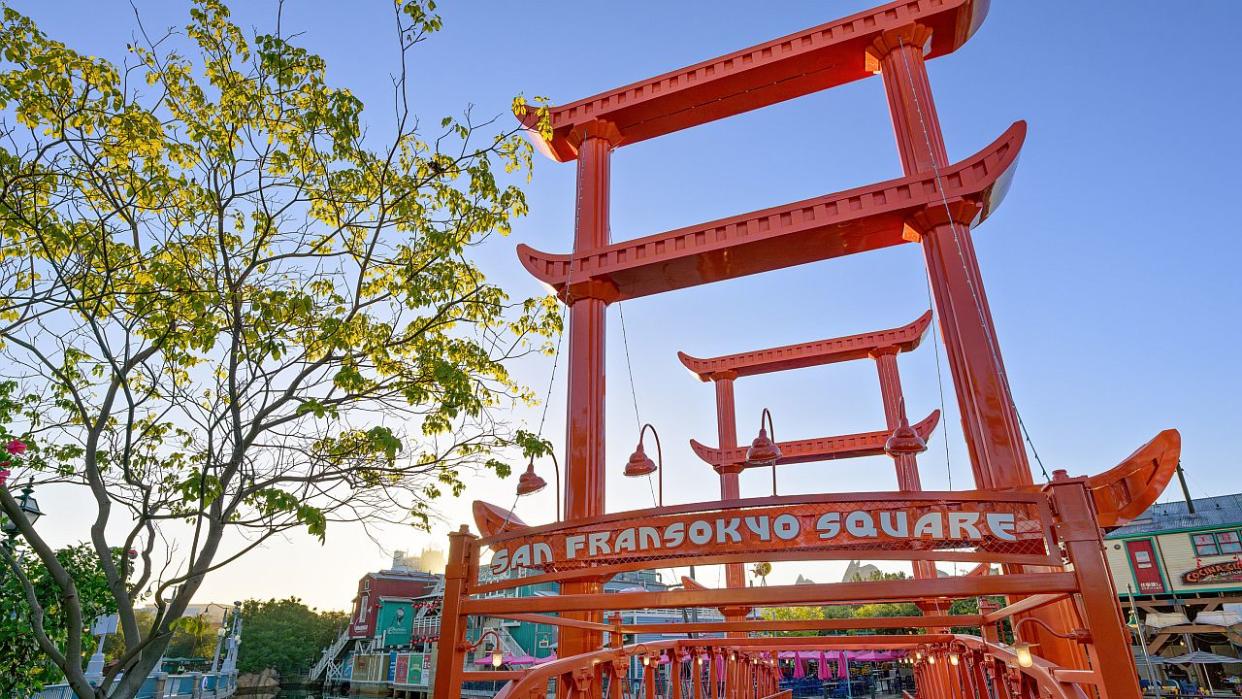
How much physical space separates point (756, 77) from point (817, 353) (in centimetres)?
883

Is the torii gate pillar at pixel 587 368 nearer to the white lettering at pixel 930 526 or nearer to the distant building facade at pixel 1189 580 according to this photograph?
the white lettering at pixel 930 526

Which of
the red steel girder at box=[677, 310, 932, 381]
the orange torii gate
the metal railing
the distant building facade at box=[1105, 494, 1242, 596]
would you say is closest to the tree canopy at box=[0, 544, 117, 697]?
the metal railing

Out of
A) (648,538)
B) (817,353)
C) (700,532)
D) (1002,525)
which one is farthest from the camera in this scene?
(817,353)

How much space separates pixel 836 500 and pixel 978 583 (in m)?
1.13

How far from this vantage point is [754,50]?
38.9 feet

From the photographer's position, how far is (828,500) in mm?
5242

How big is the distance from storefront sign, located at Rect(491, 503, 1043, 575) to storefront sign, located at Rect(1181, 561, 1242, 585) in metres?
33.8

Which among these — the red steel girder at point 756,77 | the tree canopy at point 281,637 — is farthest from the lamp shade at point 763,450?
the tree canopy at point 281,637

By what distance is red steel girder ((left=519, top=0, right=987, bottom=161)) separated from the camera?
10828 mm

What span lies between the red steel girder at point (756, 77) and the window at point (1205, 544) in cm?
3087

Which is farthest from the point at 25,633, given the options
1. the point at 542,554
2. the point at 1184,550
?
the point at 1184,550

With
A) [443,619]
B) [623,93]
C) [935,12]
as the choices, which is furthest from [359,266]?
[935,12]

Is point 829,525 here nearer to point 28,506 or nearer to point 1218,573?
point 28,506

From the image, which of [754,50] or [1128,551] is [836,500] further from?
[1128,551]
